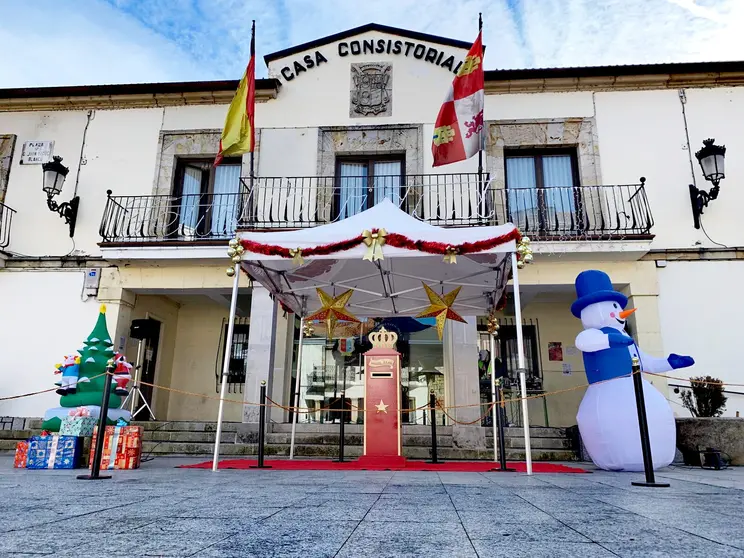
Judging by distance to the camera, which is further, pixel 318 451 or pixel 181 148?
pixel 181 148

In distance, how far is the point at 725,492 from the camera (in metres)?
4.06

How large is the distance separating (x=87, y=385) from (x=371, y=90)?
8114mm

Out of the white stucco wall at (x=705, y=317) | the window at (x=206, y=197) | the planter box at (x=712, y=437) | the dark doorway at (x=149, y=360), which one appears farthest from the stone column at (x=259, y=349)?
the white stucco wall at (x=705, y=317)

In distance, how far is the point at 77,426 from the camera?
6.74 meters

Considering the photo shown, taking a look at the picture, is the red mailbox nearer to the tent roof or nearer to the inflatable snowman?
the tent roof

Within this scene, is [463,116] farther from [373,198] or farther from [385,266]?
[385,266]

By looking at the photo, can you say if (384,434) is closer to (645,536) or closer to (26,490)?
(26,490)

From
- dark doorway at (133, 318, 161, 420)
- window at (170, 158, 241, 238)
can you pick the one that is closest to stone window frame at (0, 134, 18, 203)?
window at (170, 158, 241, 238)

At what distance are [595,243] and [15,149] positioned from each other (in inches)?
498

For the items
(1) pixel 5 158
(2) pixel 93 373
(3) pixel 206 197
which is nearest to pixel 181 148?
(3) pixel 206 197

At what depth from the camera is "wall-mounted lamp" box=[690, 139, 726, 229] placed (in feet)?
31.1

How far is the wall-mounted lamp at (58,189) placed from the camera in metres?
10.5

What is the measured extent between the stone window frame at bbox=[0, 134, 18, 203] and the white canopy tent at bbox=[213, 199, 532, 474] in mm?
7739

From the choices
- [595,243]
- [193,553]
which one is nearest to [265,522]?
[193,553]
